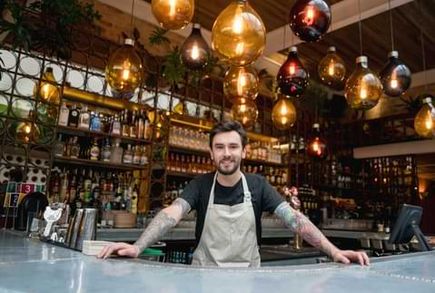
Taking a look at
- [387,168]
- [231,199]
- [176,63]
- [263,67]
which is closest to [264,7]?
[176,63]

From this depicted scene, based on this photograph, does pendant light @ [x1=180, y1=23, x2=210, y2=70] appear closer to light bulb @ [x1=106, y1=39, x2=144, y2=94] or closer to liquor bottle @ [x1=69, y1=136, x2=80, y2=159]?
light bulb @ [x1=106, y1=39, x2=144, y2=94]

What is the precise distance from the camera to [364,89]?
2.88 metres

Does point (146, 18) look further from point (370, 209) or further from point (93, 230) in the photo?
point (370, 209)

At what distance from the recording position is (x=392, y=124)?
7.08 metres

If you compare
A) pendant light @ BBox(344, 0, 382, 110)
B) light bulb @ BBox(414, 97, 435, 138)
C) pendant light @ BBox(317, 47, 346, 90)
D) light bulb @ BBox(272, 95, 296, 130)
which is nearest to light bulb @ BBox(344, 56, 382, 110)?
pendant light @ BBox(344, 0, 382, 110)

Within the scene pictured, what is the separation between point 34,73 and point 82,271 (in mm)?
Answer: 3477

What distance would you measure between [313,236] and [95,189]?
3053 millimetres

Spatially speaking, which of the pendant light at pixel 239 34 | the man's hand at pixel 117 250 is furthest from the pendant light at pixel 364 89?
the man's hand at pixel 117 250

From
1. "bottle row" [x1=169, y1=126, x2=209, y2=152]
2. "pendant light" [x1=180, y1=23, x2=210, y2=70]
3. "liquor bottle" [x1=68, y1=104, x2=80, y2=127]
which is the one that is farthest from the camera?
"bottle row" [x1=169, y1=126, x2=209, y2=152]

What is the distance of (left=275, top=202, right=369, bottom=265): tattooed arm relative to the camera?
145 cm

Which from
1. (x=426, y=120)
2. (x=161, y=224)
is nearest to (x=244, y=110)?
(x=426, y=120)

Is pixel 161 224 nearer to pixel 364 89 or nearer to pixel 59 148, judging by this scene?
pixel 364 89

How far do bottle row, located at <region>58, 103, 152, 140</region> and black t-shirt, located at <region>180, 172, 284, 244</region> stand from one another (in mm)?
2341

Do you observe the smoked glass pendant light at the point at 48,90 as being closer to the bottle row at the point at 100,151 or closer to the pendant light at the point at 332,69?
the bottle row at the point at 100,151
